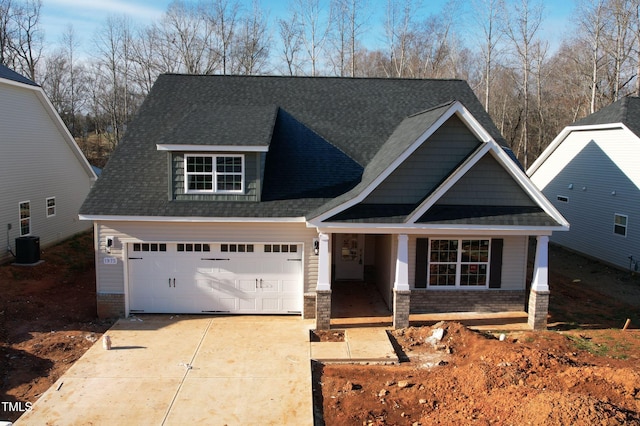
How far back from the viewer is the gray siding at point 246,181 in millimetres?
14430

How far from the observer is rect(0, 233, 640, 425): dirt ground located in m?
8.95

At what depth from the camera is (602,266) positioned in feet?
71.3

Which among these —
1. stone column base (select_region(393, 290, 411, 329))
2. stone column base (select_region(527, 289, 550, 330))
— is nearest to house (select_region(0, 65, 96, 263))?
stone column base (select_region(393, 290, 411, 329))

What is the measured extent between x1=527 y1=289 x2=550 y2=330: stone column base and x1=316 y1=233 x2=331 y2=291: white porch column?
18.5ft

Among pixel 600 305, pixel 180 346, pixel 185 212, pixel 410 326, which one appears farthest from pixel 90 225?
pixel 600 305

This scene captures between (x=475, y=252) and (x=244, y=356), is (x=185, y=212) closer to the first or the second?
(x=244, y=356)

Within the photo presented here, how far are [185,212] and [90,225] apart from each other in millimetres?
16181

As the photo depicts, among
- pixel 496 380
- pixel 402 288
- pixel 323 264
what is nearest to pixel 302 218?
pixel 323 264

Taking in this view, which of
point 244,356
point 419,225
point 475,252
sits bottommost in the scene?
point 244,356

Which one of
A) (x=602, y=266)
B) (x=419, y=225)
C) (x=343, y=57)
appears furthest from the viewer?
(x=343, y=57)

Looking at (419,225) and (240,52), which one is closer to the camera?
(419,225)

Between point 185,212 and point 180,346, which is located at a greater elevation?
point 185,212

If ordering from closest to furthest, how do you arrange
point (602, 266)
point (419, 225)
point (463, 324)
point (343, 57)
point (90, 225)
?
point (419, 225)
point (463, 324)
point (602, 266)
point (90, 225)
point (343, 57)

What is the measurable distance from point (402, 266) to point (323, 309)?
94.3 inches
